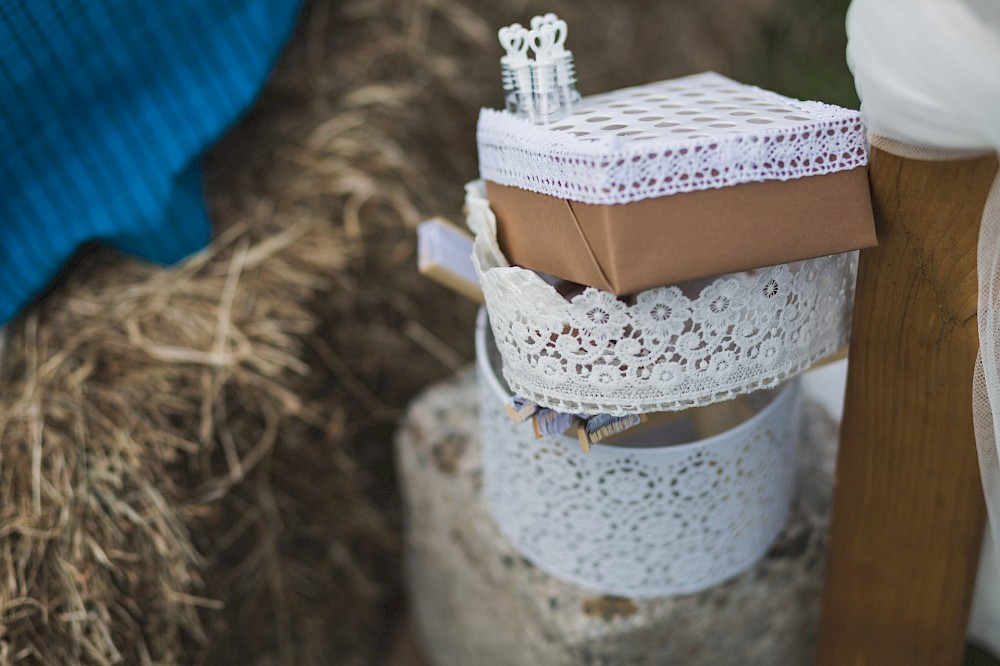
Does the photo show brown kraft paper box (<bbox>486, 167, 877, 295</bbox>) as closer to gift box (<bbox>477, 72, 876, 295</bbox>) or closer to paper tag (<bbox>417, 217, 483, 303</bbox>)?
gift box (<bbox>477, 72, 876, 295</bbox>)

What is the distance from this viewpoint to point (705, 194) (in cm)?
54

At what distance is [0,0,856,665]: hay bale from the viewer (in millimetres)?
847

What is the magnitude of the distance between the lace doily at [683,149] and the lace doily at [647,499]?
0.25m

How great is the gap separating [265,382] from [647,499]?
0.51 metres

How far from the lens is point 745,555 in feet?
2.75

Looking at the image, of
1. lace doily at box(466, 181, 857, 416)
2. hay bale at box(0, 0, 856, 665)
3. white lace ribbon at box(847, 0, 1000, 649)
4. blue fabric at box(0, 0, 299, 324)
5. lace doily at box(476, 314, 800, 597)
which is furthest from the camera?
blue fabric at box(0, 0, 299, 324)

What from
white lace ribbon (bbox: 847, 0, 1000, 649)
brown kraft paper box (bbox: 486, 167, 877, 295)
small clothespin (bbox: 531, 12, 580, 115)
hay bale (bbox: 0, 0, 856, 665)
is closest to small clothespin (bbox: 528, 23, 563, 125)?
small clothespin (bbox: 531, 12, 580, 115)

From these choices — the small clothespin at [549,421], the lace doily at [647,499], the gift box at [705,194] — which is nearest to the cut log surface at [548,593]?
the lace doily at [647,499]

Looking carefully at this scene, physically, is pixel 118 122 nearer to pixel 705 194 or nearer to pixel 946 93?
pixel 705 194

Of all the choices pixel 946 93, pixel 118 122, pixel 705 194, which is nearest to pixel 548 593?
pixel 705 194

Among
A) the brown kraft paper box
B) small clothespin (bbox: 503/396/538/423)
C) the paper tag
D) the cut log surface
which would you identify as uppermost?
the brown kraft paper box

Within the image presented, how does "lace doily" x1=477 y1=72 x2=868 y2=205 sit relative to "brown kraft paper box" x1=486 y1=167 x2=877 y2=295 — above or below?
above

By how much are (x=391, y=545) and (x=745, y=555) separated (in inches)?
22.7

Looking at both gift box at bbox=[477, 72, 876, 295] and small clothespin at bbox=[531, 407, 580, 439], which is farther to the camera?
small clothespin at bbox=[531, 407, 580, 439]
